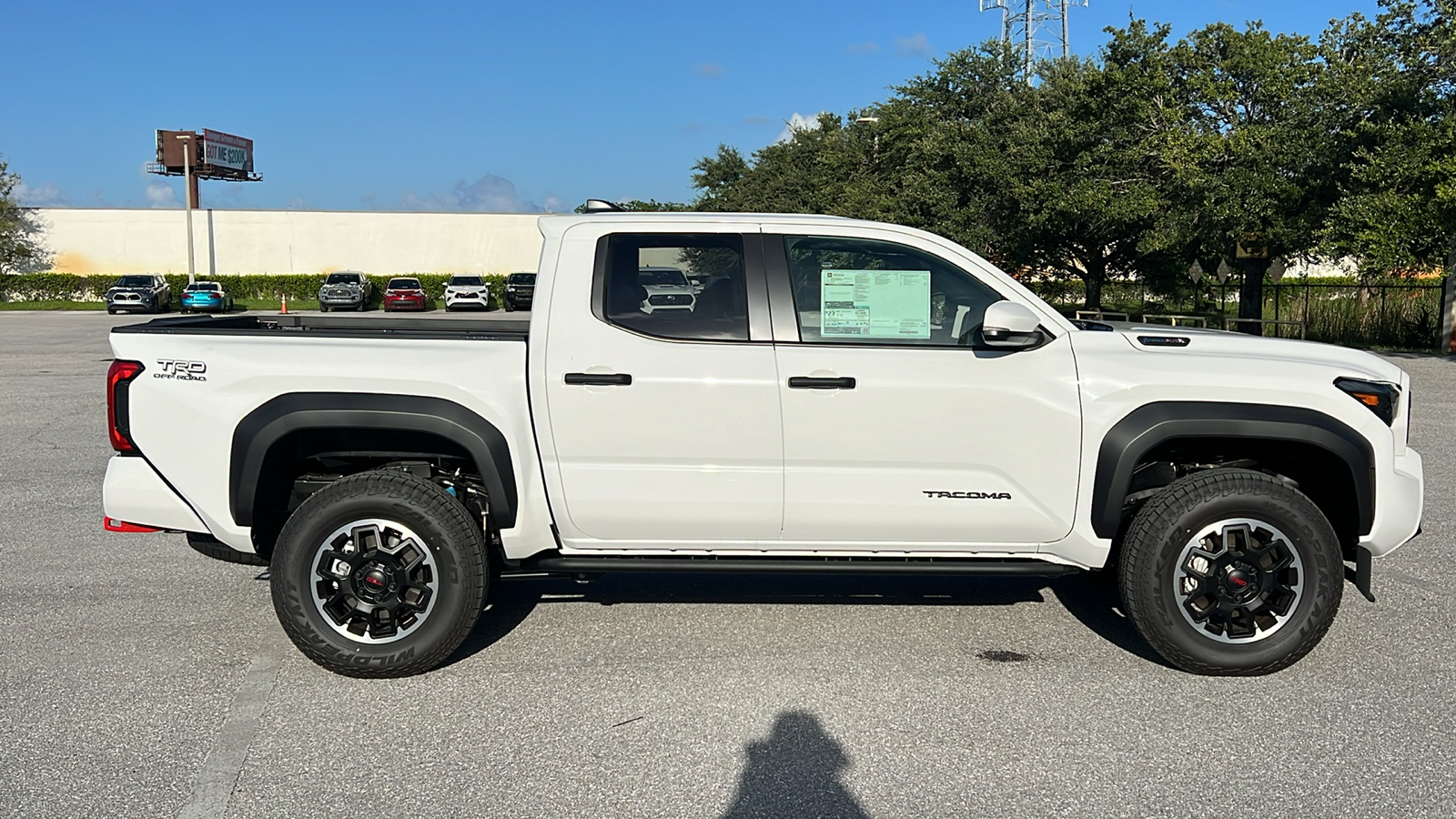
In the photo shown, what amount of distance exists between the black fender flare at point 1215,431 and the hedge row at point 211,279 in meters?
54.2

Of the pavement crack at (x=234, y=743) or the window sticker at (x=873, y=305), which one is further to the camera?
the window sticker at (x=873, y=305)

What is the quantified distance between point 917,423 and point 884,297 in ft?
1.85

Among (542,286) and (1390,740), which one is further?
(542,286)

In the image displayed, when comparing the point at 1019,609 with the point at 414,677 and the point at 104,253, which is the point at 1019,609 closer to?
the point at 414,677

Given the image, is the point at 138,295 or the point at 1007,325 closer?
the point at 1007,325

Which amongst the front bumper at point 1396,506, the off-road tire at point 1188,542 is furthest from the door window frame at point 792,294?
the front bumper at point 1396,506

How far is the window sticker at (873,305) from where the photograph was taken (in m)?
4.75

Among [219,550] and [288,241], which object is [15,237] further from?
[219,550]

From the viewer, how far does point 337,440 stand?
16.1ft

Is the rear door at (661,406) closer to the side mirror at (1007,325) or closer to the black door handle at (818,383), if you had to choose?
the black door handle at (818,383)

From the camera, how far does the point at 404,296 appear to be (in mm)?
49688

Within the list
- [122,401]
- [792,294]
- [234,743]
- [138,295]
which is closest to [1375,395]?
[792,294]

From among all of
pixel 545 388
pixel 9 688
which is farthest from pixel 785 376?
pixel 9 688

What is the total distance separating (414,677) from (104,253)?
67.4m
